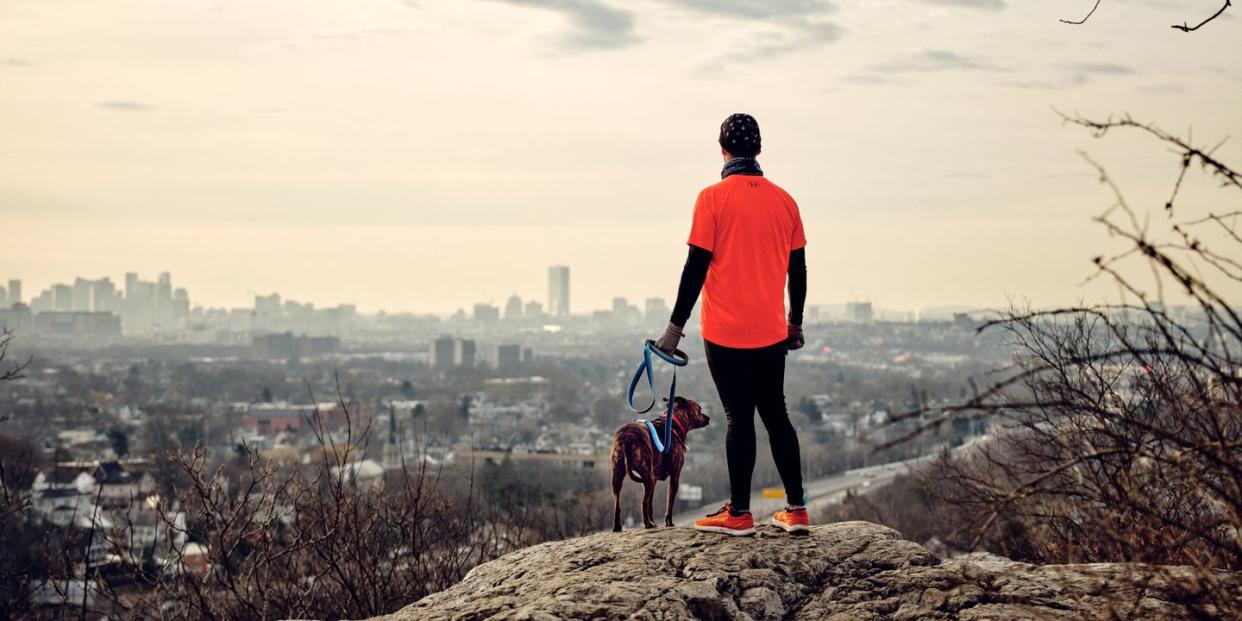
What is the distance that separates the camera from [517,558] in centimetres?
537

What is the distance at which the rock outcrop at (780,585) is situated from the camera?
4.25m

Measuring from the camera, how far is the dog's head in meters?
5.89

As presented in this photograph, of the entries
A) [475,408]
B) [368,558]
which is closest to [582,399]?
[475,408]

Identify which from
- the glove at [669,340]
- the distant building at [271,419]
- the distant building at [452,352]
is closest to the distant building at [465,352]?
the distant building at [452,352]

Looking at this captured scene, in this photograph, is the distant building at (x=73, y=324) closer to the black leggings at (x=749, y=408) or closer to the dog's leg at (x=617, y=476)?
the dog's leg at (x=617, y=476)

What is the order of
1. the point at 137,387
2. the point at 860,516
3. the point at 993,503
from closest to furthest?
1. the point at 993,503
2. the point at 860,516
3. the point at 137,387

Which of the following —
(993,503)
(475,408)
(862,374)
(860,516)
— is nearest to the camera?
(993,503)

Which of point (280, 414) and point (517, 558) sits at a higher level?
point (517, 558)

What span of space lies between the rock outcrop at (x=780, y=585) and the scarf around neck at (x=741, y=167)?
62.8 inches

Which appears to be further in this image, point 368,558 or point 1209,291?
point 368,558

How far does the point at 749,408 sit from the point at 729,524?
1.69 feet

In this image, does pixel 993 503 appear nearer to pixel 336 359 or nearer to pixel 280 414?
pixel 280 414

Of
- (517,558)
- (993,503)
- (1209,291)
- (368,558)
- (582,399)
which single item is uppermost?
(1209,291)

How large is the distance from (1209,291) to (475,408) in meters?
82.7
